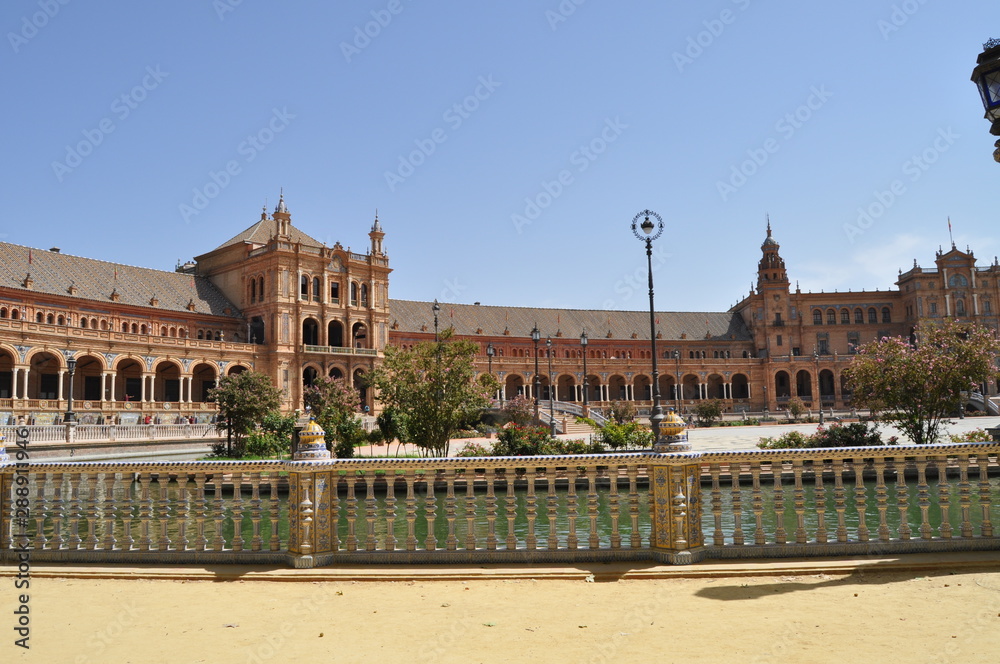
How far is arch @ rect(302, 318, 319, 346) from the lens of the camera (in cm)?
5912

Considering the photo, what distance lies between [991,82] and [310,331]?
5713cm

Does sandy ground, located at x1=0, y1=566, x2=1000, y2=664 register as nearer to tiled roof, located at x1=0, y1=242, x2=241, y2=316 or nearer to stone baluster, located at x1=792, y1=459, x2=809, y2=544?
stone baluster, located at x1=792, y1=459, x2=809, y2=544

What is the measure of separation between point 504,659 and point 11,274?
2118 inches

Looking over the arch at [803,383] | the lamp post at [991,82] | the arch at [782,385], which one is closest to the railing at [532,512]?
the lamp post at [991,82]

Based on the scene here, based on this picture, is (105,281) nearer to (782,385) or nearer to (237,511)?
(237,511)

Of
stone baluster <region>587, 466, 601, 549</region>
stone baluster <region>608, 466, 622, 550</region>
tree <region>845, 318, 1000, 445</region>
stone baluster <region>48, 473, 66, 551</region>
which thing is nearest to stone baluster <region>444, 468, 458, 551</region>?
stone baluster <region>587, 466, 601, 549</region>

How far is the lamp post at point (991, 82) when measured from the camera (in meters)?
5.78

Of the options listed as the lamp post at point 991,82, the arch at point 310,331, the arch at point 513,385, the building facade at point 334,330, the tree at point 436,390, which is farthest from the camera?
the arch at point 513,385

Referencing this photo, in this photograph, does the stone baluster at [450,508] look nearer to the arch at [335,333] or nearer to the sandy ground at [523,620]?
the sandy ground at [523,620]

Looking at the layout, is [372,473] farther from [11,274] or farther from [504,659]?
[11,274]

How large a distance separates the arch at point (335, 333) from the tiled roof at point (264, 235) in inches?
264

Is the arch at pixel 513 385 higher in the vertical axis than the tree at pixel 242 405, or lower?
higher

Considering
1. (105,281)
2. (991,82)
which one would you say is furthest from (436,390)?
(105,281)

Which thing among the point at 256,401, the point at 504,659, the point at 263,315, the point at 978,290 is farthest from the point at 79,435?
the point at 978,290
